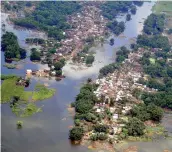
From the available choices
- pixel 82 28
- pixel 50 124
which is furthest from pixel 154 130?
pixel 82 28

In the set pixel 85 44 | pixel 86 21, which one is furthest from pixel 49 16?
pixel 85 44

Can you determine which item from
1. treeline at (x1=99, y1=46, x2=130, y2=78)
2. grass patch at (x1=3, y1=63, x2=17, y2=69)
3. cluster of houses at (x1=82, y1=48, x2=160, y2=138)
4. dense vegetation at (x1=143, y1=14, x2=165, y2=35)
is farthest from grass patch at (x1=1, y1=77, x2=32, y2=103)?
dense vegetation at (x1=143, y1=14, x2=165, y2=35)

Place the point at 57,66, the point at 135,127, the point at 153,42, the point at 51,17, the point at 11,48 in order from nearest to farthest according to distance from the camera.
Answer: the point at 135,127, the point at 57,66, the point at 11,48, the point at 153,42, the point at 51,17

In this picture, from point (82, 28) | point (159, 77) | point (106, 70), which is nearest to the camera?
point (106, 70)

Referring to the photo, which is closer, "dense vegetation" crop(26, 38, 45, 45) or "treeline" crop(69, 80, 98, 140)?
"treeline" crop(69, 80, 98, 140)

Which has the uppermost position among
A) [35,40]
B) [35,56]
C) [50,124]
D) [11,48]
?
[35,40]

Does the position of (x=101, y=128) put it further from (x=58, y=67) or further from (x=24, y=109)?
(x=58, y=67)

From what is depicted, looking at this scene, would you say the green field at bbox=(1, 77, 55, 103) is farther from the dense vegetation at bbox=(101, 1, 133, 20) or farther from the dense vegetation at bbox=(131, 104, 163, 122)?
the dense vegetation at bbox=(101, 1, 133, 20)

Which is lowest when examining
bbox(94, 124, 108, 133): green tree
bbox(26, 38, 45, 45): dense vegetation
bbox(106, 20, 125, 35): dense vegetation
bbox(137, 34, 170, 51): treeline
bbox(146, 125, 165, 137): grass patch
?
bbox(146, 125, 165, 137): grass patch
